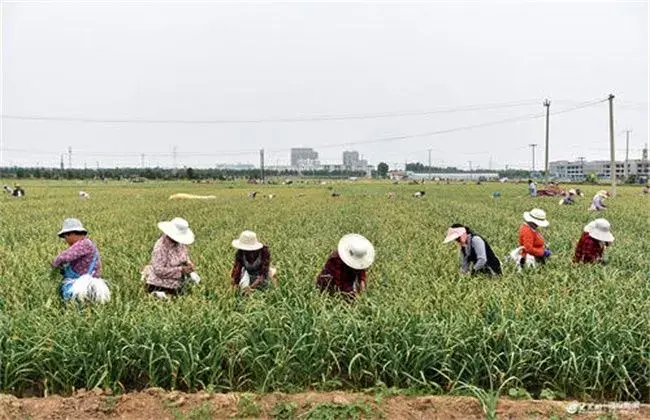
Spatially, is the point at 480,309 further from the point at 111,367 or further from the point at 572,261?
the point at 572,261

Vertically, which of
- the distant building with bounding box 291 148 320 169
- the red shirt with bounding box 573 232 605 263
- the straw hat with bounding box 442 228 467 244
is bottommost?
the red shirt with bounding box 573 232 605 263

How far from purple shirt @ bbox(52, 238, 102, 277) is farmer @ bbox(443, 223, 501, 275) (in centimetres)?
477

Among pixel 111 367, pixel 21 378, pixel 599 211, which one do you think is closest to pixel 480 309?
pixel 111 367

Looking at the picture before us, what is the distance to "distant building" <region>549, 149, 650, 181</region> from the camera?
12352 cm

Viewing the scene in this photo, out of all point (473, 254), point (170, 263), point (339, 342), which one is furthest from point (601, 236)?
point (170, 263)

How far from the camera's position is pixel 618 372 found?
188 inches

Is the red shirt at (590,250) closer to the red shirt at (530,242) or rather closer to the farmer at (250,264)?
the red shirt at (530,242)

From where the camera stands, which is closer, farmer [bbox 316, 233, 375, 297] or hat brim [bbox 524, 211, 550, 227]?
farmer [bbox 316, 233, 375, 297]

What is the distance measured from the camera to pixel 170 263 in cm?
724

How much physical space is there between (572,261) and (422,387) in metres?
5.95

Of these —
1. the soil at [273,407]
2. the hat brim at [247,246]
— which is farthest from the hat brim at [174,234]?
the soil at [273,407]

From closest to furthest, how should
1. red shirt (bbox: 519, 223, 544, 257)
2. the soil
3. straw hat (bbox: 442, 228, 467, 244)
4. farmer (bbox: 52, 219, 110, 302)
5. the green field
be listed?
the soil, the green field, farmer (bbox: 52, 219, 110, 302), straw hat (bbox: 442, 228, 467, 244), red shirt (bbox: 519, 223, 544, 257)

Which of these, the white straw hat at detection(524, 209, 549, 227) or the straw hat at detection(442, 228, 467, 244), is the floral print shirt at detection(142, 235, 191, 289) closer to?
the straw hat at detection(442, 228, 467, 244)

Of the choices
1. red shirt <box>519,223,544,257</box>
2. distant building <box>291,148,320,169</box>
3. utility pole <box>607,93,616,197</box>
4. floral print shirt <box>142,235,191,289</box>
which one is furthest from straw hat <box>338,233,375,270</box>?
distant building <box>291,148,320,169</box>
